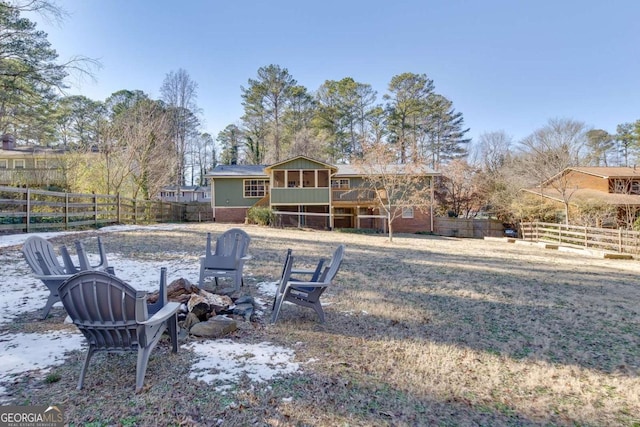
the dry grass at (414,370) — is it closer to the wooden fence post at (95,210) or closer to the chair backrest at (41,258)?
the chair backrest at (41,258)

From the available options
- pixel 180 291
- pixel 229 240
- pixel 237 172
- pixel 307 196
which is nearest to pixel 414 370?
pixel 180 291

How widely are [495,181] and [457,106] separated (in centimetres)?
1189

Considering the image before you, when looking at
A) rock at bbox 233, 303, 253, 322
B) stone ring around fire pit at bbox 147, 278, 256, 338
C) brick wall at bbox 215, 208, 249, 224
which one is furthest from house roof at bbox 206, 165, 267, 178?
rock at bbox 233, 303, 253, 322

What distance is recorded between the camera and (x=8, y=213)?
32.2 ft

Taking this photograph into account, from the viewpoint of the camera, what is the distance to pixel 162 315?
2580 millimetres

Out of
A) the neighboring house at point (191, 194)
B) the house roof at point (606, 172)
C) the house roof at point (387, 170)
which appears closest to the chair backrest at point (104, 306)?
the house roof at point (387, 170)

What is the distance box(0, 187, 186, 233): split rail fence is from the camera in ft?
34.5

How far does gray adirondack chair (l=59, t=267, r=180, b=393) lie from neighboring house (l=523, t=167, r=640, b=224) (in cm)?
2135

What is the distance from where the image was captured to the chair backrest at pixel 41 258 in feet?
12.9

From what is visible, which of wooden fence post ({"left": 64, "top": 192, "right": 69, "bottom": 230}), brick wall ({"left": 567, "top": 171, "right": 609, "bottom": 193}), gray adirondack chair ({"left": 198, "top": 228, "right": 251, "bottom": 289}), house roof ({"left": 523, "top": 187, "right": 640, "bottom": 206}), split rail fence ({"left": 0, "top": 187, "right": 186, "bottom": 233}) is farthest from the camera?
brick wall ({"left": 567, "top": 171, "right": 609, "bottom": 193})

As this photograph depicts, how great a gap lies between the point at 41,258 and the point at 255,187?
62.2 feet

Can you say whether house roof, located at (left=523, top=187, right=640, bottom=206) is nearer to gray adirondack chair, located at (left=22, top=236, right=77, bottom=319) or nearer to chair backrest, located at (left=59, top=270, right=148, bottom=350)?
chair backrest, located at (left=59, top=270, right=148, bottom=350)

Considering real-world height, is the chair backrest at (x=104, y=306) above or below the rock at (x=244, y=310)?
above

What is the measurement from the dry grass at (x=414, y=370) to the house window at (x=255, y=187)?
17.5 meters
